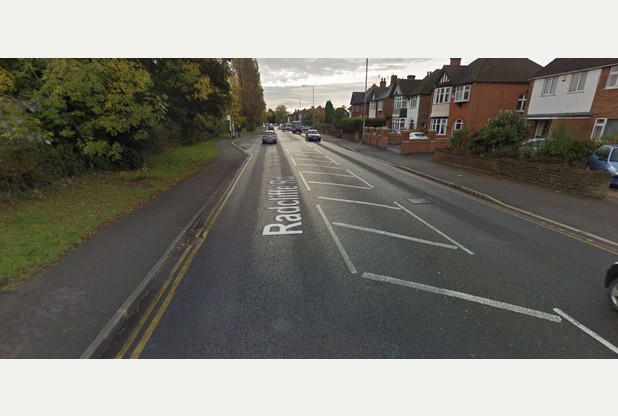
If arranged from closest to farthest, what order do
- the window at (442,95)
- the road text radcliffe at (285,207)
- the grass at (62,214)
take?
the grass at (62,214), the road text radcliffe at (285,207), the window at (442,95)

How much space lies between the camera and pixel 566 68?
67.9ft

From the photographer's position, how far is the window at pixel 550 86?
2173 cm

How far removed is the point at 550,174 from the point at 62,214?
625 inches

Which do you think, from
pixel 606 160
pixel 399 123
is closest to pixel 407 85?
pixel 399 123

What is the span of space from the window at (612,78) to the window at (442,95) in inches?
588

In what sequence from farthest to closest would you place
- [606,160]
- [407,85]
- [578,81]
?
[407,85]
[578,81]
[606,160]

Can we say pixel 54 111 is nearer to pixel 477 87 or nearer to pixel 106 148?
pixel 106 148

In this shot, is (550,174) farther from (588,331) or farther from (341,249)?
(341,249)

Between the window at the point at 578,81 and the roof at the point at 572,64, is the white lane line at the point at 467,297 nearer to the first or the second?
the roof at the point at 572,64

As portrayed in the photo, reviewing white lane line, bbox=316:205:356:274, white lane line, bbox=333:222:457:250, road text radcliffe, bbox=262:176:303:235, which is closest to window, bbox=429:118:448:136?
road text radcliffe, bbox=262:176:303:235

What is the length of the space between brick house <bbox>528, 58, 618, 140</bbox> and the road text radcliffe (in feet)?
50.4

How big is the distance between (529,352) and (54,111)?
523 inches

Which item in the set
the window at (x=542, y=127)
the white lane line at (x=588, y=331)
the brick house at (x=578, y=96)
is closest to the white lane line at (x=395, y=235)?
the white lane line at (x=588, y=331)

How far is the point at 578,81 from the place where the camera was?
1986 cm
